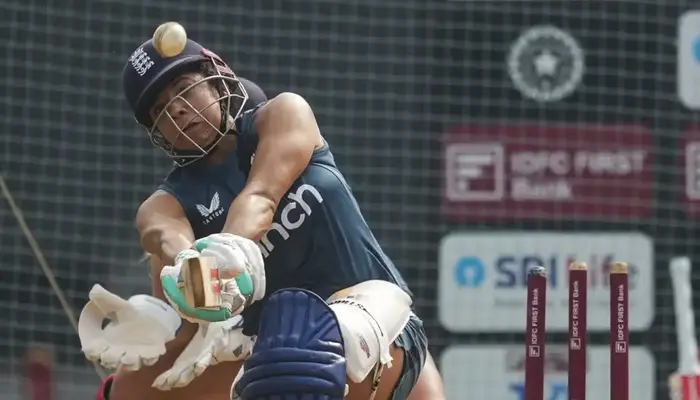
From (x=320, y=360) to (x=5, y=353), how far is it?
370 centimetres

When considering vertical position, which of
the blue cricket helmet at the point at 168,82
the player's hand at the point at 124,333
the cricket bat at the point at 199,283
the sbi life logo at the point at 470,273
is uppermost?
the blue cricket helmet at the point at 168,82

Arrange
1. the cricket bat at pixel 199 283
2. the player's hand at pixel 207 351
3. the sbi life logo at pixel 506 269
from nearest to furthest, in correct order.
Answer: the cricket bat at pixel 199 283 → the player's hand at pixel 207 351 → the sbi life logo at pixel 506 269

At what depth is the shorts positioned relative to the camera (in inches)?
90.0

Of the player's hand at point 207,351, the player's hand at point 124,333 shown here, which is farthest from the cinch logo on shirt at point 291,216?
the player's hand at point 124,333

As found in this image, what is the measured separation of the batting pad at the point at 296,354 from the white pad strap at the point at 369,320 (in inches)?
1.3

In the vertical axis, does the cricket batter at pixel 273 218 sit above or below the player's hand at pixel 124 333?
above

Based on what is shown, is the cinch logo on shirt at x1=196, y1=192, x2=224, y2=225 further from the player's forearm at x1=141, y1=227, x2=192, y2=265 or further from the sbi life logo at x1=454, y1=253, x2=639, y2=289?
the sbi life logo at x1=454, y1=253, x2=639, y2=289

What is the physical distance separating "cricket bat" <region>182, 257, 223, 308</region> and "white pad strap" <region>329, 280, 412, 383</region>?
23 cm

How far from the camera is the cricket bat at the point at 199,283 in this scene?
73.6 inches

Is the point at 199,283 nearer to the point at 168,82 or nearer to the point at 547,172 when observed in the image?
the point at 168,82

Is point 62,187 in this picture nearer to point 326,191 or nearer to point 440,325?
point 440,325

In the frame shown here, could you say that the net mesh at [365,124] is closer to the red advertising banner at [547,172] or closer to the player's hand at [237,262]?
the red advertising banner at [547,172]

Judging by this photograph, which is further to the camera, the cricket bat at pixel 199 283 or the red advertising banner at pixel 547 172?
the red advertising banner at pixel 547 172

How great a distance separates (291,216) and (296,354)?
374mm
